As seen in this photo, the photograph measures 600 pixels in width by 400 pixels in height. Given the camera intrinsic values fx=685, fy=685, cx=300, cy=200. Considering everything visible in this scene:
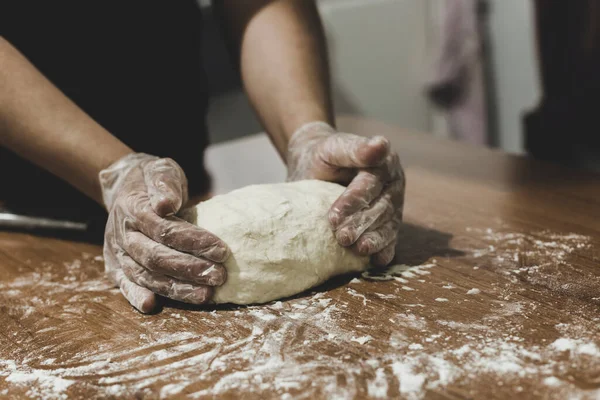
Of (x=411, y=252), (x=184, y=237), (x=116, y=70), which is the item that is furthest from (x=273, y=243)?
(x=116, y=70)

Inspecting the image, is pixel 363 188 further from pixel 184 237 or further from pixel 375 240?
pixel 184 237

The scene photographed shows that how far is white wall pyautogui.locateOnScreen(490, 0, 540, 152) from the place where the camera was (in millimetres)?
3441

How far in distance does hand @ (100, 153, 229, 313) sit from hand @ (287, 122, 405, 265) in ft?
0.85

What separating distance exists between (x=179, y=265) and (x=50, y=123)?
493 mm

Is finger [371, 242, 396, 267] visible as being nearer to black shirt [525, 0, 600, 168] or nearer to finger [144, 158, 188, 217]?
finger [144, 158, 188, 217]

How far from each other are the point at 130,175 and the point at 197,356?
1.43 ft

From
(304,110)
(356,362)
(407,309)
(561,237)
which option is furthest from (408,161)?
(356,362)

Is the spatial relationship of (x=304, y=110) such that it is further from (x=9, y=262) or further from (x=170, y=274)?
(x=9, y=262)

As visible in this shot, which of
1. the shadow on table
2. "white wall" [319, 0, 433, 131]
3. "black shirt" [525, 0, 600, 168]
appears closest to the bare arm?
the shadow on table

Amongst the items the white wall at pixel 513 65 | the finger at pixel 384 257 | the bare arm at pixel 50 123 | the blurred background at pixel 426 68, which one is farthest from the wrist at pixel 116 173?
the white wall at pixel 513 65

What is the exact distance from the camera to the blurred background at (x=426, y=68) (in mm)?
3465

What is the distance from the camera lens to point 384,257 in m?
1.41

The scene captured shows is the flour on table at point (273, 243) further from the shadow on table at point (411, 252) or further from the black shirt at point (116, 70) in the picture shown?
the black shirt at point (116, 70)

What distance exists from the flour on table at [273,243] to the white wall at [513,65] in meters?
2.41
